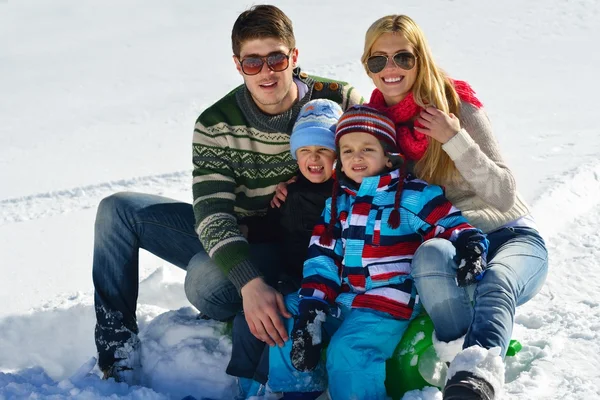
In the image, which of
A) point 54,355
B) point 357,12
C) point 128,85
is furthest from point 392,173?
point 357,12

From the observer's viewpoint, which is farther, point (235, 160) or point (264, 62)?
point (235, 160)

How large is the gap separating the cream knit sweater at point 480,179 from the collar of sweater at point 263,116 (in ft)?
2.36

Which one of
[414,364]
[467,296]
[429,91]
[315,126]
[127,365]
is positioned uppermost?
[429,91]

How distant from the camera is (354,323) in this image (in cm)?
271

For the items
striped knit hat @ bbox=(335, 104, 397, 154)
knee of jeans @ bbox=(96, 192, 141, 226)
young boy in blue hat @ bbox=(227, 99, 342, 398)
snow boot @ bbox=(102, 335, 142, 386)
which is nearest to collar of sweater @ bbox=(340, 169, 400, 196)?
striped knit hat @ bbox=(335, 104, 397, 154)

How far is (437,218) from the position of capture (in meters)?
2.76

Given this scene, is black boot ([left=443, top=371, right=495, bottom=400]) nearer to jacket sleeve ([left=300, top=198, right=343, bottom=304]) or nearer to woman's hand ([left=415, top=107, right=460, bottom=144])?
jacket sleeve ([left=300, top=198, right=343, bottom=304])

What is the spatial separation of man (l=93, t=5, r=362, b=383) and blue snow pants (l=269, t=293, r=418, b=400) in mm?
360

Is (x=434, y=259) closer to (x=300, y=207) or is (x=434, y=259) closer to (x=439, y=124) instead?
(x=439, y=124)

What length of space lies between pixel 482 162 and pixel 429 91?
36 centimetres

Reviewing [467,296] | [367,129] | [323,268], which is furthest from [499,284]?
[367,129]

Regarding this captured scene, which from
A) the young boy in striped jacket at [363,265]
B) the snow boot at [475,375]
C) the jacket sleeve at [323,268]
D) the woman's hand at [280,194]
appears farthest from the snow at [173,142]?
the woman's hand at [280,194]

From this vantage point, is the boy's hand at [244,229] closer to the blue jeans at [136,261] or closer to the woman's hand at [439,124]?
the blue jeans at [136,261]

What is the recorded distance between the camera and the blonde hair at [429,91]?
117 inches
